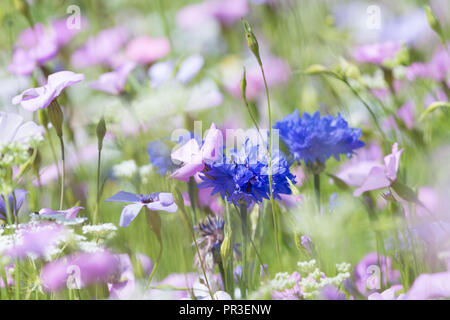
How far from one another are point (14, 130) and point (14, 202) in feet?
0.21

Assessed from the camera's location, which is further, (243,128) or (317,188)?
(243,128)

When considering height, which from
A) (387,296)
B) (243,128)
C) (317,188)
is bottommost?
(387,296)

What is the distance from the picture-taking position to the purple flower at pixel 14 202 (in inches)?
18.6

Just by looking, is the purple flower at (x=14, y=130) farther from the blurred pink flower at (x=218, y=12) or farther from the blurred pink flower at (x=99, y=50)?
the blurred pink flower at (x=218, y=12)

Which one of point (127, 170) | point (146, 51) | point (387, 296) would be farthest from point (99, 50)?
point (387, 296)

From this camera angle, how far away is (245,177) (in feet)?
1.37

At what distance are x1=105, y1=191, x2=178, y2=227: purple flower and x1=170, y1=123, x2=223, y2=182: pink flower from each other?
3cm

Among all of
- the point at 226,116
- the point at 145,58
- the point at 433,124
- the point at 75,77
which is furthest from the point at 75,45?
the point at 433,124

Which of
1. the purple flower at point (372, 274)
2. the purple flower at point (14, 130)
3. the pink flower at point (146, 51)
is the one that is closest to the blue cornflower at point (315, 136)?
the purple flower at point (372, 274)

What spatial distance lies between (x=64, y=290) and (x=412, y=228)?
308mm

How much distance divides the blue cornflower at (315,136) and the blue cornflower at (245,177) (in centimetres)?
6

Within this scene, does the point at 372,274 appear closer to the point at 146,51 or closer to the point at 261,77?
the point at 261,77

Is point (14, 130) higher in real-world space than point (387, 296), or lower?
higher

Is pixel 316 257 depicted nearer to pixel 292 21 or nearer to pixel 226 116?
pixel 226 116
